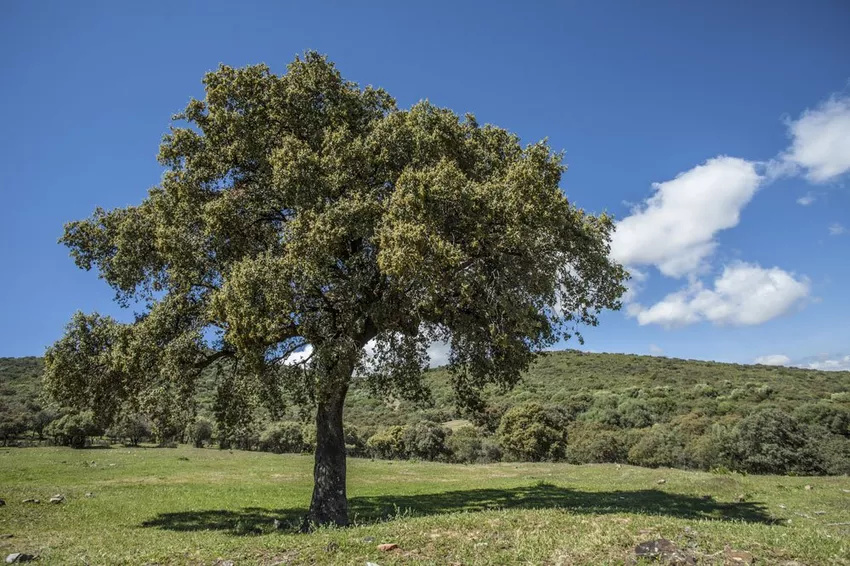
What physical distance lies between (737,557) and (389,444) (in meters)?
65.3

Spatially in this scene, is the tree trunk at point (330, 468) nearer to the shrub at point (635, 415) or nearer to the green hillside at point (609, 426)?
the green hillside at point (609, 426)

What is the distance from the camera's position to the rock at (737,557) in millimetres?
7846

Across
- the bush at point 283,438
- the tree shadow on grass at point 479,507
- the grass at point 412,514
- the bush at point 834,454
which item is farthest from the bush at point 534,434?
the tree shadow on grass at point 479,507

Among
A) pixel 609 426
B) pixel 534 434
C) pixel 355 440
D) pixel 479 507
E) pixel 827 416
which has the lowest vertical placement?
pixel 355 440

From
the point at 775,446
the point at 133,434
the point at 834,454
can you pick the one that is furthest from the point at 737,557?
the point at 133,434

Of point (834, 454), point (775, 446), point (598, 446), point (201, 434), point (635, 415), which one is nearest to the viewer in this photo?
point (834, 454)

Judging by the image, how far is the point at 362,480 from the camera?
107ft

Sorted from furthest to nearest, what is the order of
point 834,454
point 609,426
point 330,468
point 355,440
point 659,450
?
point 355,440
point 609,426
point 659,450
point 834,454
point 330,468

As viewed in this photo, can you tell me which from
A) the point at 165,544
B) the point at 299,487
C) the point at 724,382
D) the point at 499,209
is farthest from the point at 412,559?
the point at 724,382

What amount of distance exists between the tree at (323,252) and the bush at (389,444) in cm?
5249

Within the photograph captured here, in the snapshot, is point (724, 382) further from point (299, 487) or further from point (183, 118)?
point (183, 118)

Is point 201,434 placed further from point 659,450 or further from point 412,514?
point 412,514

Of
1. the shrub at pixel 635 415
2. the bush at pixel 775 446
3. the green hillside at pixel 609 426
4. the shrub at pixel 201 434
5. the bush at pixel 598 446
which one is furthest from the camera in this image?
the shrub at pixel 635 415

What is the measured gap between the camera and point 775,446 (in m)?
42.9
